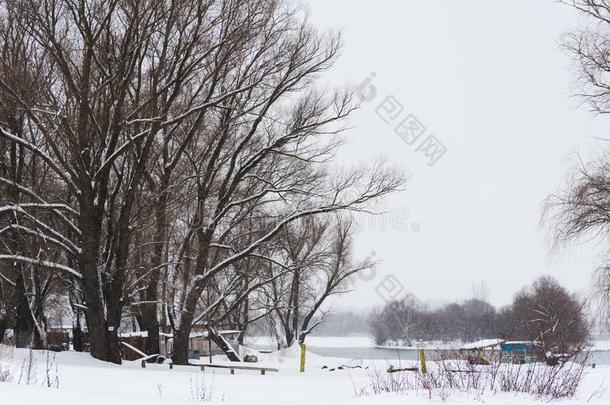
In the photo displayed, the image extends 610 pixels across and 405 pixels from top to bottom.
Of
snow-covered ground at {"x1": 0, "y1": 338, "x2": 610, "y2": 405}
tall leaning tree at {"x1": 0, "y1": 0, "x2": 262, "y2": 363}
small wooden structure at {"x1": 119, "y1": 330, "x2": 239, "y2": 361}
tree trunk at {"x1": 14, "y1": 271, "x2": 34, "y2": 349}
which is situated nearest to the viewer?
snow-covered ground at {"x1": 0, "y1": 338, "x2": 610, "y2": 405}

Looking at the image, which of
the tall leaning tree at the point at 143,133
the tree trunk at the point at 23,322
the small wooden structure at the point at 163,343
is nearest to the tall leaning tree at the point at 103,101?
the tall leaning tree at the point at 143,133

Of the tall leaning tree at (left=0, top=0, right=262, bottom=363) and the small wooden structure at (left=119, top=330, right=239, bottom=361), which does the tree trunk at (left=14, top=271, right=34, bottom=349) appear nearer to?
the small wooden structure at (left=119, top=330, right=239, bottom=361)

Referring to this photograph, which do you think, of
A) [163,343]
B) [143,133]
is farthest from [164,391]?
[163,343]

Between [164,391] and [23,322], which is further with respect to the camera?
[23,322]

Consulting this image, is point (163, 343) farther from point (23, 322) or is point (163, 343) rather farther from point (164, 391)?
point (164, 391)

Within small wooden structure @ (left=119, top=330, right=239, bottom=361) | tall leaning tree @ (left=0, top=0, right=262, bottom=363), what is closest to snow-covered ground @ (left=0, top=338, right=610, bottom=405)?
tall leaning tree @ (left=0, top=0, right=262, bottom=363)

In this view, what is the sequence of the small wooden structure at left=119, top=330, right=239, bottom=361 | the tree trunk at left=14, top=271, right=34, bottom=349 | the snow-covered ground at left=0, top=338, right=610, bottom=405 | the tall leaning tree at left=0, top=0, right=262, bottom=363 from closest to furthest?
the snow-covered ground at left=0, top=338, right=610, bottom=405, the tall leaning tree at left=0, top=0, right=262, bottom=363, the tree trunk at left=14, top=271, right=34, bottom=349, the small wooden structure at left=119, top=330, right=239, bottom=361

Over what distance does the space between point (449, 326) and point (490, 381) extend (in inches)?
4363

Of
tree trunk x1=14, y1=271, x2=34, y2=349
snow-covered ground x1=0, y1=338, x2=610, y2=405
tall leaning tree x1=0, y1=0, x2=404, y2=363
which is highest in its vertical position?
tall leaning tree x1=0, y1=0, x2=404, y2=363

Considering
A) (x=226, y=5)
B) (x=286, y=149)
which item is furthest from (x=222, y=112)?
(x=226, y=5)

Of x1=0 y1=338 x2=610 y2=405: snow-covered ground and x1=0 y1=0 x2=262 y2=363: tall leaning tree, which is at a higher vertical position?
x1=0 y1=0 x2=262 y2=363: tall leaning tree

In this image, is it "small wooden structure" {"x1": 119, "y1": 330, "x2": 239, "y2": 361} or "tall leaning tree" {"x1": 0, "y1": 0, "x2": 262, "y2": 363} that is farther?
"small wooden structure" {"x1": 119, "y1": 330, "x2": 239, "y2": 361}

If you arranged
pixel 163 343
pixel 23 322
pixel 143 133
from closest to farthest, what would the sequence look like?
1. pixel 143 133
2. pixel 23 322
3. pixel 163 343

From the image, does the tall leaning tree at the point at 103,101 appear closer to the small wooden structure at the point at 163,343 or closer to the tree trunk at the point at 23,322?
the tree trunk at the point at 23,322
